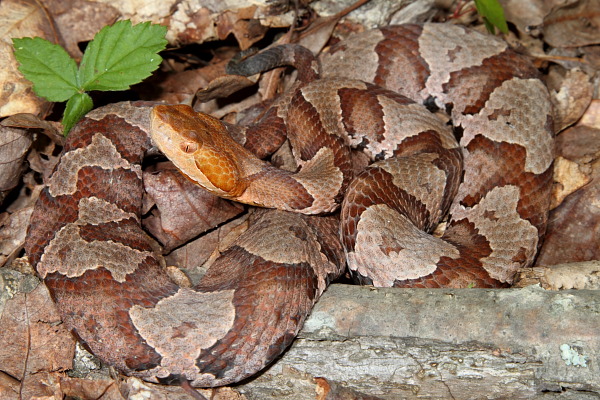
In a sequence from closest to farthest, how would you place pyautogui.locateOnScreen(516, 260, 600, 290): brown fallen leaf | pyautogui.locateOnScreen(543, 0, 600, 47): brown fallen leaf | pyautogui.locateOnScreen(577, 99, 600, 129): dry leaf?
pyautogui.locateOnScreen(516, 260, 600, 290): brown fallen leaf
pyautogui.locateOnScreen(577, 99, 600, 129): dry leaf
pyautogui.locateOnScreen(543, 0, 600, 47): brown fallen leaf

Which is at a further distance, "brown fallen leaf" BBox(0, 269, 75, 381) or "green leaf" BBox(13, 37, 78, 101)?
"green leaf" BBox(13, 37, 78, 101)

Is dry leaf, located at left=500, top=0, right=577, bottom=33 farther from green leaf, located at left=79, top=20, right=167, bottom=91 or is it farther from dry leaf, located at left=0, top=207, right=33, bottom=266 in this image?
dry leaf, located at left=0, top=207, right=33, bottom=266

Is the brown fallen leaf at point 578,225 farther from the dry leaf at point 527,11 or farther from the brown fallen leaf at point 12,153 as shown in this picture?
the brown fallen leaf at point 12,153

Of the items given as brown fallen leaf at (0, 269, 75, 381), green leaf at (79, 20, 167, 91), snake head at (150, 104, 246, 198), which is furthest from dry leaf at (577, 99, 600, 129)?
brown fallen leaf at (0, 269, 75, 381)

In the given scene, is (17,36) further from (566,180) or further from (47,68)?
(566,180)

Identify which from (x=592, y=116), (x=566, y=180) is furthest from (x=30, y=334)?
(x=592, y=116)

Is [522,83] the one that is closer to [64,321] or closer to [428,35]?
[428,35]

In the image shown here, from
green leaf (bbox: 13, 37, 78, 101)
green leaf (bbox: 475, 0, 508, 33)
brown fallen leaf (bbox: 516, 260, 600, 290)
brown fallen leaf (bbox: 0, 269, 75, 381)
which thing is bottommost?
brown fallen leaf (bbox: 0, 269, 75, 381)

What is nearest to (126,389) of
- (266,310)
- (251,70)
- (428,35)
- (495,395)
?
(266,310)
